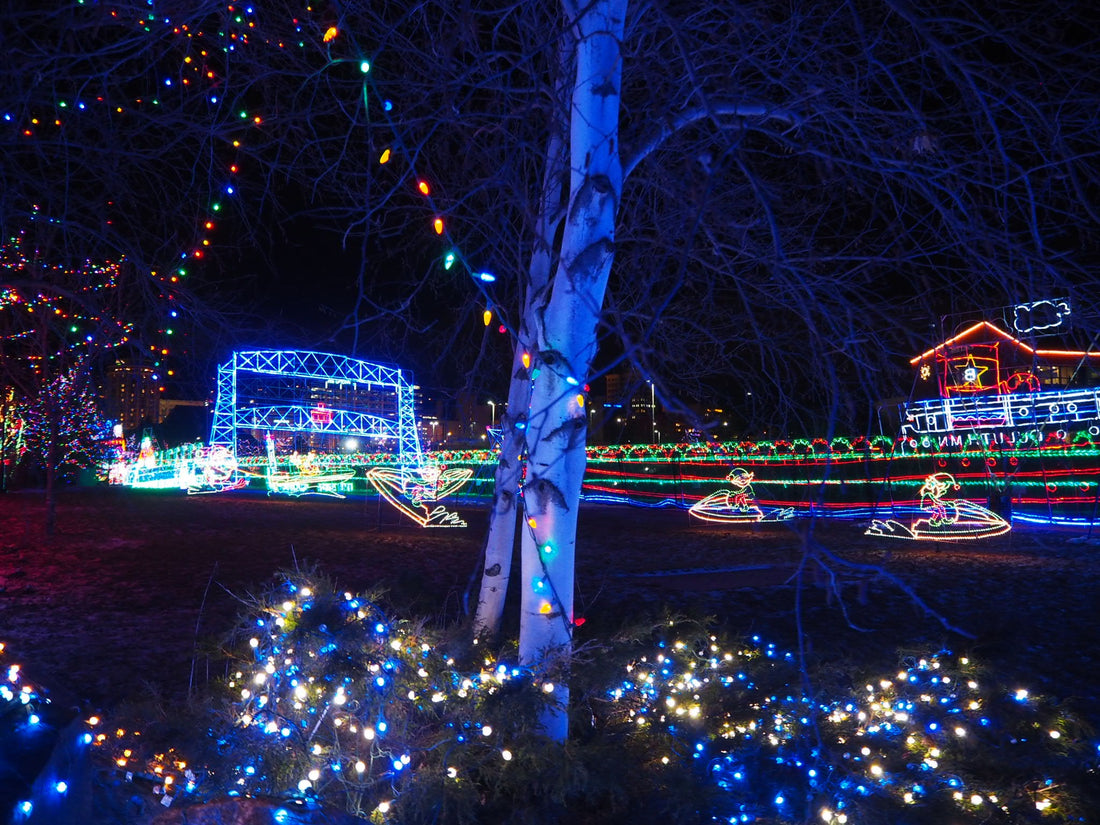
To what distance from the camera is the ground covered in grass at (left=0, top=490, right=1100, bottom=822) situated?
6.12 m

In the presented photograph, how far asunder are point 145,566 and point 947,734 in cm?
1008

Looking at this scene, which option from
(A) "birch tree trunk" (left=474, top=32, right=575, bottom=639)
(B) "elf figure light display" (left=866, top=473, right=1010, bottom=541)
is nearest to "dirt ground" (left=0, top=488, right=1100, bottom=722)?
(A) "birch tree trunk" (left=474, top=32, right=575, bottom=639)

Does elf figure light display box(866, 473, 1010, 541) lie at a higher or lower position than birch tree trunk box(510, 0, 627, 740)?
lower

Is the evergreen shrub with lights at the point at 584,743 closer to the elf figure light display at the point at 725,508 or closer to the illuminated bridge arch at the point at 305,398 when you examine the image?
the illuminated bridge arch at the point at 305,398

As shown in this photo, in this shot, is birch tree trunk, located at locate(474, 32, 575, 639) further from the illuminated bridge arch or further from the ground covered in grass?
the illuminated bridge arch

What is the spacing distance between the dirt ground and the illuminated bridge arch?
3671 mm

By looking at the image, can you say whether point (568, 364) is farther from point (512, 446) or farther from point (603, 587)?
point (603, 587)

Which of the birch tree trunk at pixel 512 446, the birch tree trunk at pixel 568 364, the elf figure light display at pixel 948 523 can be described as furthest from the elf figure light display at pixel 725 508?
the birch tree trunk at pixel 568 364

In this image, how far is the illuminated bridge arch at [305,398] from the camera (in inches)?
817

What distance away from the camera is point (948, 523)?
15617 mm

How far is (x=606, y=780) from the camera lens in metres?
4.13

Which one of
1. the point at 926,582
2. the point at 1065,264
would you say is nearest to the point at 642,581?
the point at 926,582

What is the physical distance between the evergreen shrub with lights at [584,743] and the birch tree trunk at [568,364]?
13.5 inches

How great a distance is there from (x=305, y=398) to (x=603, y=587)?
18257 millimetres
